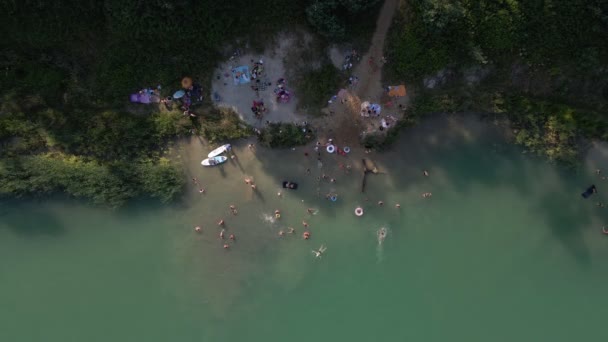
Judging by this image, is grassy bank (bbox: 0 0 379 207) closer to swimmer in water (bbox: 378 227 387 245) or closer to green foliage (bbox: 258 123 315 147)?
green foliage (bbox: 258 123 315 147)

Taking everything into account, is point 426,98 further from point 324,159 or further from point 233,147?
point 233,147

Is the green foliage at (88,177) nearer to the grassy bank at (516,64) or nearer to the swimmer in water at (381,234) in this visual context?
the swimmer in water at (381,234)

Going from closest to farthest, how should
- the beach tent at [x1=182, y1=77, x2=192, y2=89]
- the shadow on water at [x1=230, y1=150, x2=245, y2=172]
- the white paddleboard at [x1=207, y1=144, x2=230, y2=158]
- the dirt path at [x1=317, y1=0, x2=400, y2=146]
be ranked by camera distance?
the dirt path at [x1=317, y1=0, x2=400, y2=146]
the beach tent at [x1=182, y1=77, x2=192, y2=89]
the white paddleboard at [x1=207, y1=144, x2=230, y2=158]
the shadow on water at [x1=230, y1=150, x2=245, y2=172]

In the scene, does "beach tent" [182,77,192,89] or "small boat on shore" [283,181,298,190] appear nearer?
"beach tent" [182,77,192,89]

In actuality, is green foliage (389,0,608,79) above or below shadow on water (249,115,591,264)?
above

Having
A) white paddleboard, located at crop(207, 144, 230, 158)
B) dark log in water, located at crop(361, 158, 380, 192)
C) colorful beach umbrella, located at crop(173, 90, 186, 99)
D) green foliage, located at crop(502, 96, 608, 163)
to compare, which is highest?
colorful beach umbrella, located at crop(173, 90, 186, 99)

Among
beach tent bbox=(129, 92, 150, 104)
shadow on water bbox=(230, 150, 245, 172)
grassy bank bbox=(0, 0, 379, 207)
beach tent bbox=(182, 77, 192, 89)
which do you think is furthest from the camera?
shadow on water bbox=(230, 150, 245, 172)

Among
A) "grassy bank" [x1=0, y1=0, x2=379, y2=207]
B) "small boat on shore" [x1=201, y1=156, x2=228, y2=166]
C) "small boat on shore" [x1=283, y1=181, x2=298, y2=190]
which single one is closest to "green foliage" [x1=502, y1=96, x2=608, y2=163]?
"grassy bank" [x1=0, y1=0, x2=379, y2=207]

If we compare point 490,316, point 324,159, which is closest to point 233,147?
point 324,159
